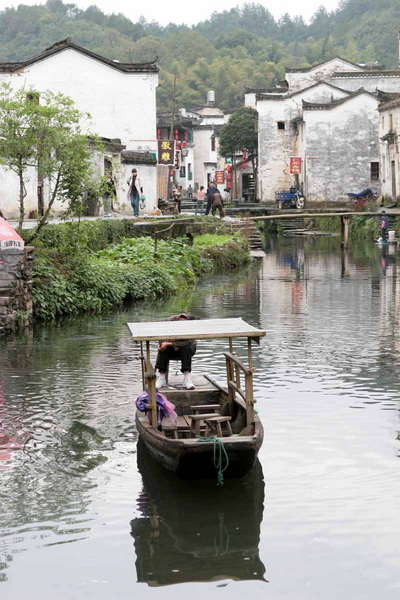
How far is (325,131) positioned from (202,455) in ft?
168

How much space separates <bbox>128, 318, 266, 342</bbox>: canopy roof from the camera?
34.7 feet

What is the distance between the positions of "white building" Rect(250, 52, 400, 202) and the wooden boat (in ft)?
154

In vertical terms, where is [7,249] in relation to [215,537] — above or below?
above

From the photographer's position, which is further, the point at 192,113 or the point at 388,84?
the point at 192,113

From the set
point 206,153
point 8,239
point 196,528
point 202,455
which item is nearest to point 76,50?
point 8,239

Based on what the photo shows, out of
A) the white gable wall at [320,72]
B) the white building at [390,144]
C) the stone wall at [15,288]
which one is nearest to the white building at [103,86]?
A: the white building at [390,144]

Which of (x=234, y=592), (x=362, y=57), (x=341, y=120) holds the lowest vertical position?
(x=234, y=592)

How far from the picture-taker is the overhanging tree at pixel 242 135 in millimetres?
70938

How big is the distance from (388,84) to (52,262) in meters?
44.7

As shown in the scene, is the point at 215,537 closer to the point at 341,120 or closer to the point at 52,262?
the point at 52,262

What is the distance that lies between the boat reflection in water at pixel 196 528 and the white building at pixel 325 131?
48900 mm

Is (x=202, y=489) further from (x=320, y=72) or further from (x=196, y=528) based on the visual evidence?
(x=320, y=72)

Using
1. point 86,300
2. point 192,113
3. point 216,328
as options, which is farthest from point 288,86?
point 216,328

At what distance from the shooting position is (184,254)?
28641 mm
